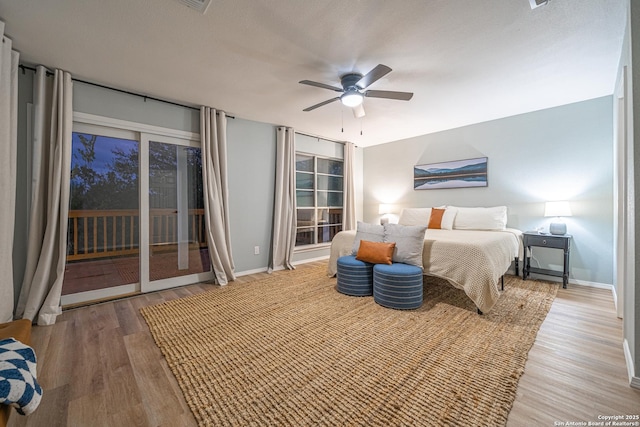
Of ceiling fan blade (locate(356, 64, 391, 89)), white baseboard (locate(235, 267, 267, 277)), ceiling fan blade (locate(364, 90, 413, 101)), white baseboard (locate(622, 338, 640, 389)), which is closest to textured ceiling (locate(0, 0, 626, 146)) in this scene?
ceiling fan blade (locate(356, 64, 391, 89))

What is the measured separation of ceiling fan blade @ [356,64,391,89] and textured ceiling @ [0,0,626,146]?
0.12 metres

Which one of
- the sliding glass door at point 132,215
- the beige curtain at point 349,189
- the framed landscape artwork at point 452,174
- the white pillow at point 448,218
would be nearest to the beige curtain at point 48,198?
the sliding glass door at point 132,215

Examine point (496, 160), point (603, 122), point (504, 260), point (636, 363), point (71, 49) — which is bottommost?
point (636, 363)

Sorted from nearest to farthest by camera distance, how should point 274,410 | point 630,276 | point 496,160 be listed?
1. point 274,410
2. point 630,276
3. point 496,160

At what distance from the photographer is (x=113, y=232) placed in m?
3.03

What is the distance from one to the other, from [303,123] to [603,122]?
4019mm

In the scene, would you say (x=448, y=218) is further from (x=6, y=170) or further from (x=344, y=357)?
(x=6, y=170)

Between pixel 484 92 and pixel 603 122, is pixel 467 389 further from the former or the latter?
pixel 603 122

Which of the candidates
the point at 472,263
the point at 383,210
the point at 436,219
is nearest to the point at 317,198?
the point at 383,210

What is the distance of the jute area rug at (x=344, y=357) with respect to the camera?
135 centimetres

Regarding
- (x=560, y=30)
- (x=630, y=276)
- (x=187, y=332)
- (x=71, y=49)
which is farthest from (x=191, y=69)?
(x=630, y=276)

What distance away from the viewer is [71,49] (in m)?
2.22

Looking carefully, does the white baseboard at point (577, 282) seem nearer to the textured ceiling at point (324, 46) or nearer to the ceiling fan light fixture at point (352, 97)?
the textured ceiling at point (324, 46)

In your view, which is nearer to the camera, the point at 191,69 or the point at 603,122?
the point at 191,69
